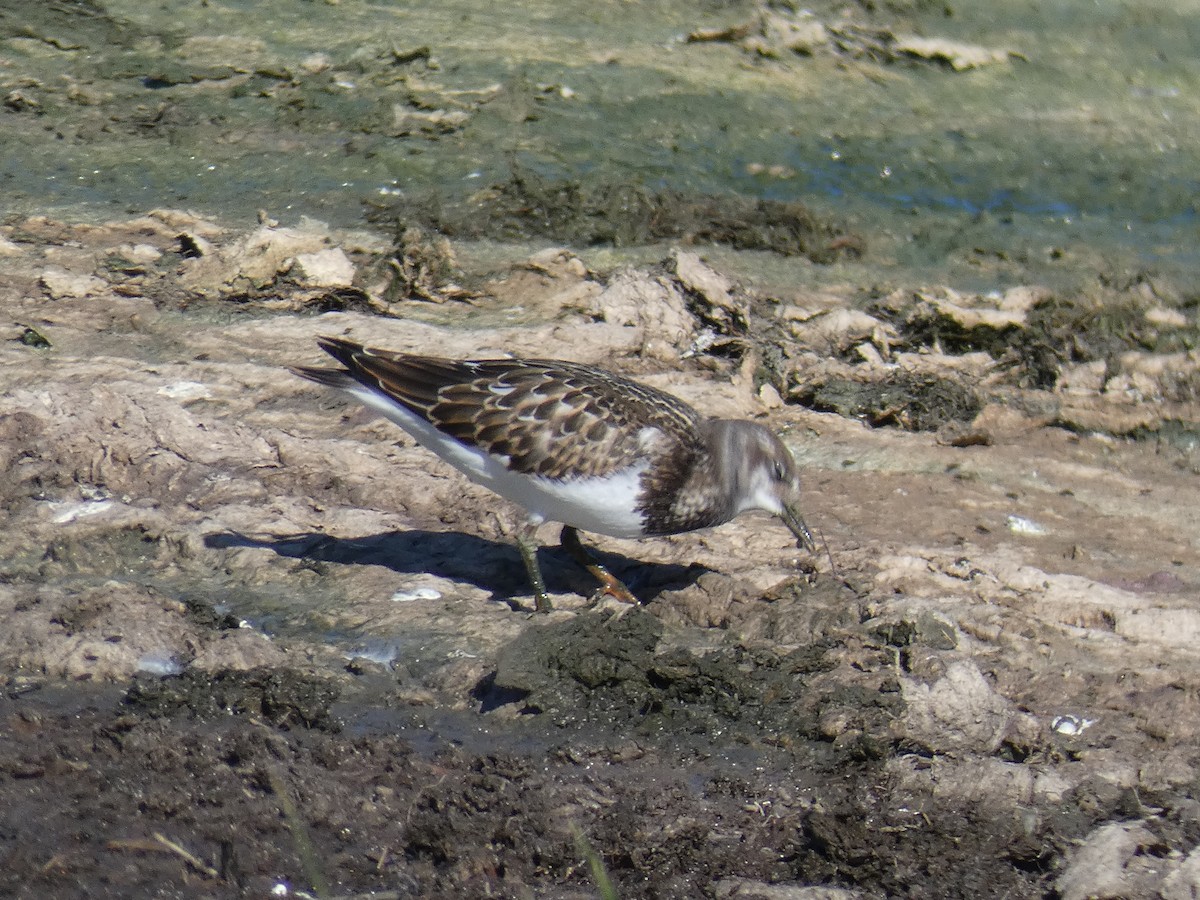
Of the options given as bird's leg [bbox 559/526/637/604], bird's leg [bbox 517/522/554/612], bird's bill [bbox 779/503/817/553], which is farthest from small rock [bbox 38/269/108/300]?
bird's bill [bbox 779/503/817/553]

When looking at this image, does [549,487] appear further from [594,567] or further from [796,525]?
[796,525]

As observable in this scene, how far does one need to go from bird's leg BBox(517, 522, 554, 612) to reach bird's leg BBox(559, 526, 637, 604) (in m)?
0.27

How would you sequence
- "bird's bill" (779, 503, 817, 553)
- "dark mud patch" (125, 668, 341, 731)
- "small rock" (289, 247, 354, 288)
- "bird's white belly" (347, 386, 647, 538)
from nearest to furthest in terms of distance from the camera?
"dark mud patch" (125, 668, 341, 731) < "bird's white belly" (347, 386, 647, 538) < "bird's bill" (779, 503, 817, 553) < "small rock" (289, 247, 354, 288)

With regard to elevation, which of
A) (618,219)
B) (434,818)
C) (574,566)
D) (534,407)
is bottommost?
(574,566)

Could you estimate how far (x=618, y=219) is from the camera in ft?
29.1

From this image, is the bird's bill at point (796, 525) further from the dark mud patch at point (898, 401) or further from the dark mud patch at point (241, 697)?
the dark mud patch at point (241, 697)

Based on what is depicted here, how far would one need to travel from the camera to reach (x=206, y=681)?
4828 millimetres

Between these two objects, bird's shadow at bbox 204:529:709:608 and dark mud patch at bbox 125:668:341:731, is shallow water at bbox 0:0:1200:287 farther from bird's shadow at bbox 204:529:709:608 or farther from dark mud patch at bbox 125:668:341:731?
dark mud patch at bbox 125:668:341:731

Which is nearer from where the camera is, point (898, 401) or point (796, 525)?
point (796, 525)

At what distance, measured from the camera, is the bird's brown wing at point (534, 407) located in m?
5.50

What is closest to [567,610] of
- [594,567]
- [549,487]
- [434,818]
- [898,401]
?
[594,567]

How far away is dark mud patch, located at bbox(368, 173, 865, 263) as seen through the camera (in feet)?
28.6

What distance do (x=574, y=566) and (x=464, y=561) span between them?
47cm

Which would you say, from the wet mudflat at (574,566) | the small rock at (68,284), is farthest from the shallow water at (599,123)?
the small rock at (68,284)
